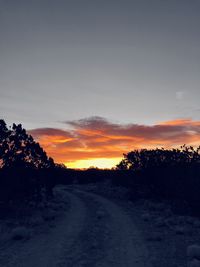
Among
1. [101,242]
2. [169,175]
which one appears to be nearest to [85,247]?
[101,242]

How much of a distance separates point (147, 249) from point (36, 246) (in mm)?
5801

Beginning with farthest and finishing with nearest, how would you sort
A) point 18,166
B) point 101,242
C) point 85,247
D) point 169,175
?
1. point 169,175
2. point 18,166
3. point 101,242
4. point 85,247

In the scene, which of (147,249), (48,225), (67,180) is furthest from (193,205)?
Result: (67,180)

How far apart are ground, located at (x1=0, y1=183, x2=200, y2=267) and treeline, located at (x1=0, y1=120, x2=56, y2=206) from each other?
165 inches

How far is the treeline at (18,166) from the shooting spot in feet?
106

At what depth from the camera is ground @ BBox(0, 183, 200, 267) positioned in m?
15.9

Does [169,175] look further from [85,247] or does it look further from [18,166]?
[85,247]

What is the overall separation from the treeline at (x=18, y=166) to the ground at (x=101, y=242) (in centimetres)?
420

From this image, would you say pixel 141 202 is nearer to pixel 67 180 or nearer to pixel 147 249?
pixel 147 249

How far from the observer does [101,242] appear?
19609 mm

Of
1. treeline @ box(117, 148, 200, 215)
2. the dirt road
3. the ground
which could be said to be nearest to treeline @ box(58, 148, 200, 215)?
treeline @ box(117, 148, 200, 215)

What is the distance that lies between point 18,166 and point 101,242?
16033mm

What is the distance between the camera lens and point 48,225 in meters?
26.4

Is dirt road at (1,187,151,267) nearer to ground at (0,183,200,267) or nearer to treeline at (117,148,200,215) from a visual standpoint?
ground at (0,183,200,267)
